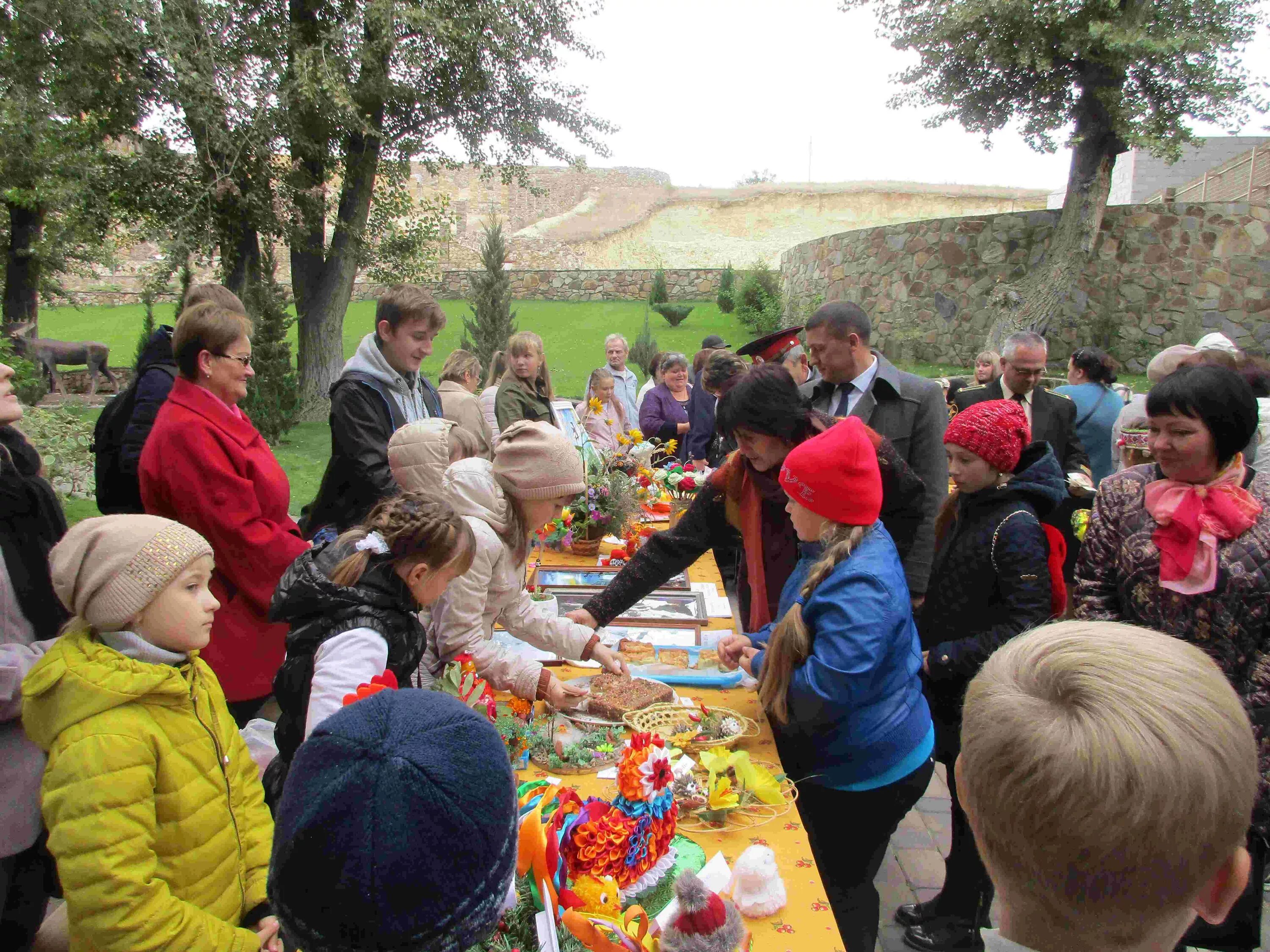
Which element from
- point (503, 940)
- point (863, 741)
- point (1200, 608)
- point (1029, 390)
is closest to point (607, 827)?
point (503, 940)

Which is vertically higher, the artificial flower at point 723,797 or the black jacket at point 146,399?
the black jacket at point 146,399

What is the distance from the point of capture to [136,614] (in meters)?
1.67

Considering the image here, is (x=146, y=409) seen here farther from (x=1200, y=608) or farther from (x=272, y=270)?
(x=272, y=270)

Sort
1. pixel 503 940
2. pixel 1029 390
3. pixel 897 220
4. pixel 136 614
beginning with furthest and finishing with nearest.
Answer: pixel 897 220 → pixel 1029 390 → pixel 136 614 → pixel 503 940

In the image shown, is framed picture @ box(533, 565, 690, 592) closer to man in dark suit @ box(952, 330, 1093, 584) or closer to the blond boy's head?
man in dark suit @ box(952, 330, 1093, 584)

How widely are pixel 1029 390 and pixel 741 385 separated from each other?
3089 millimetres

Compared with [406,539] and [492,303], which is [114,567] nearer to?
[406,539]

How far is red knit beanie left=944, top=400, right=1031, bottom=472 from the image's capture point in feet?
8.38

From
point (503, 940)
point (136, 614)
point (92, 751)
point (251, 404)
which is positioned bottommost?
point (251, 404)

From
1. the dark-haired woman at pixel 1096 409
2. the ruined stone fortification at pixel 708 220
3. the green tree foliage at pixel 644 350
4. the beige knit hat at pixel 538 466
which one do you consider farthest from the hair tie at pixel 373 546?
the ruined stone fortification at pixel 708 220

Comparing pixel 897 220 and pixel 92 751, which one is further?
pixel 897 220

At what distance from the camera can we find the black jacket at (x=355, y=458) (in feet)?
11.1

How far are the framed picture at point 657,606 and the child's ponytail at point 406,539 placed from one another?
4.04 ft

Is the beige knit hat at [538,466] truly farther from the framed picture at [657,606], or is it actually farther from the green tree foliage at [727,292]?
the green tree foliage at [727,292]
